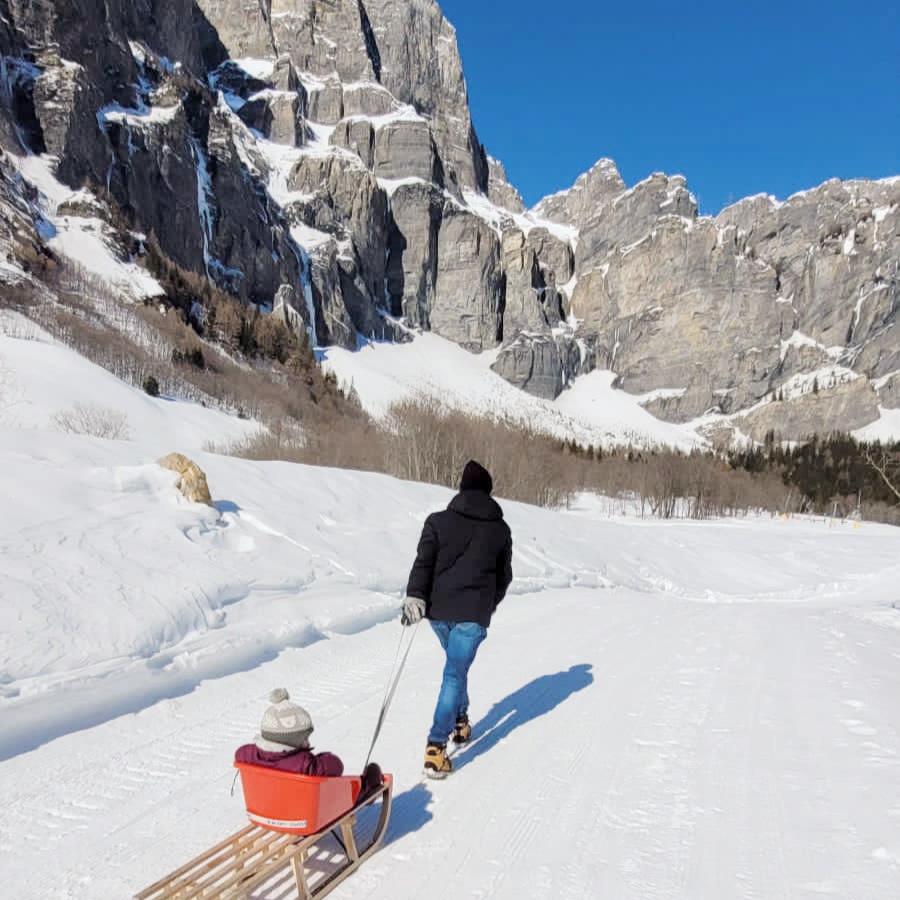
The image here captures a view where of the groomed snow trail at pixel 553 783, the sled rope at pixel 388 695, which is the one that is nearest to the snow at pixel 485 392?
the sled rope at pixel 388 695

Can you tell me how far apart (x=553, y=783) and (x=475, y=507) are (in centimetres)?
173

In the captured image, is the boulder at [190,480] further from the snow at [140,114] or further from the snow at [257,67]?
the snow at [257,67]

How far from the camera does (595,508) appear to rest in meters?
59.4

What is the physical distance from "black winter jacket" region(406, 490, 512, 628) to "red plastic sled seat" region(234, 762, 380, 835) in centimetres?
142

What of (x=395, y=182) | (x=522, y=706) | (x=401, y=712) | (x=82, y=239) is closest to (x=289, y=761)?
(x=401, y=712)

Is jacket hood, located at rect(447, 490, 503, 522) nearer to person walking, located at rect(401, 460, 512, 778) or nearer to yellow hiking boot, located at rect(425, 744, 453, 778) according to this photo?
person walking, located at rect(401, 460, 512, 778)

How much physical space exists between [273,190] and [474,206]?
58.8 metres

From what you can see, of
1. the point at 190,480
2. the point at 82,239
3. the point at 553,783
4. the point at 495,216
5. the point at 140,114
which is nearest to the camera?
the point at 553,783

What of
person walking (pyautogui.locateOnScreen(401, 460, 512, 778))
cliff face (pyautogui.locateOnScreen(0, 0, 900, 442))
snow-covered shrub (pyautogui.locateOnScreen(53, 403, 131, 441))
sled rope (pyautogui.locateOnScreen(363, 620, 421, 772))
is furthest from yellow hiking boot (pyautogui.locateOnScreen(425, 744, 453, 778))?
cliff face (pyautogui.locateOnScreen(0, 0, 900, 442))

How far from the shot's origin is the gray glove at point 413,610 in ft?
12.6

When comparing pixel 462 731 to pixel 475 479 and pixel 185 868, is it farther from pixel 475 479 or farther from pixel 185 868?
pixel 185 868

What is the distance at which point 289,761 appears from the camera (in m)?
2.72

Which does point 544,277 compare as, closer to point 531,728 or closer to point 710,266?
point 710,266

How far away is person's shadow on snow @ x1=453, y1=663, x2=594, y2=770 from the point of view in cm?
441
